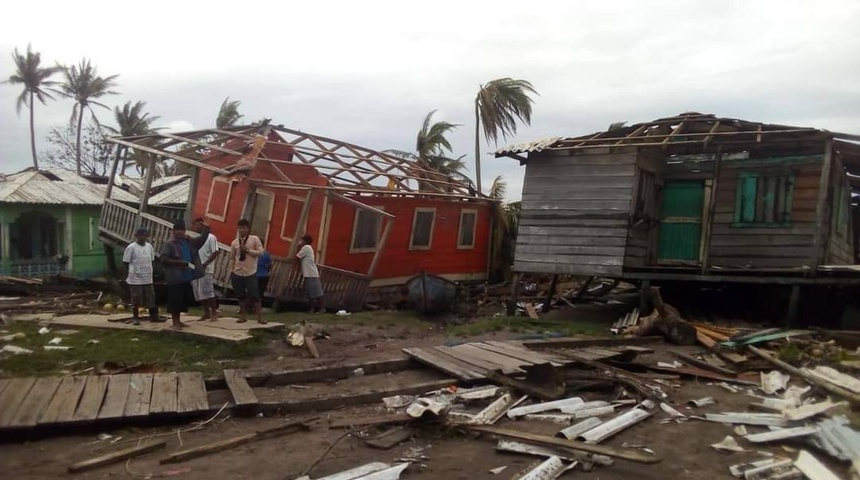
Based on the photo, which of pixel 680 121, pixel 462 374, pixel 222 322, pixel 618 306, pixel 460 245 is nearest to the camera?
pixel 462 374

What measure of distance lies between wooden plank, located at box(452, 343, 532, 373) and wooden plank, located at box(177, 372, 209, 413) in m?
3.29

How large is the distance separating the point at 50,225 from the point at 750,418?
2365 cm

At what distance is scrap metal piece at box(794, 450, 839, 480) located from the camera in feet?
14.3

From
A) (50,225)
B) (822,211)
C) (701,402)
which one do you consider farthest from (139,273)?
(50,225)

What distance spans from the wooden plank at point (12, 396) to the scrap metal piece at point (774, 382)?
7524 mm

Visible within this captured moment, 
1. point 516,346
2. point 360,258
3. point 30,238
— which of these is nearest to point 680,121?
point 516,346

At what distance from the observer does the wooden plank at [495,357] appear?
7.53m

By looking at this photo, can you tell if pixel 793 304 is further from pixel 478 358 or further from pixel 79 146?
pixel 79 146

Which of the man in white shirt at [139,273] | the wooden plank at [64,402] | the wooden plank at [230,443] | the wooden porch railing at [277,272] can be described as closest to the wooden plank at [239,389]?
the wooden plank at [230,443]

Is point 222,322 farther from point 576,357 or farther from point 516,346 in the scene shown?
point 576,357

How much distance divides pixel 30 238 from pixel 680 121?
2148cm

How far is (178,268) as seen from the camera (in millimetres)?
9461

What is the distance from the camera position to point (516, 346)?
8.99 meters

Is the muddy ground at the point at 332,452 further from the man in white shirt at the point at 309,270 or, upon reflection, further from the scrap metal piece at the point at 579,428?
the man in white shirt at the point at 309,270
